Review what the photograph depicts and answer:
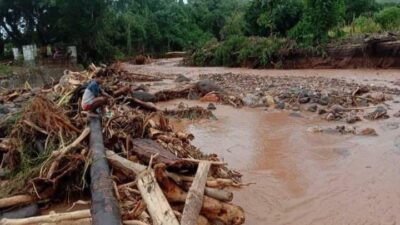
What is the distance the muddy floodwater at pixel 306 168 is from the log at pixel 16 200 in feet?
8.67

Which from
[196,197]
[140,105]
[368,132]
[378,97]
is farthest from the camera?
[378,97]

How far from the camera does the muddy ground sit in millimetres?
5461

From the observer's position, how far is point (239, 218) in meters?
4.70

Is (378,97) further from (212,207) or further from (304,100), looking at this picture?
(212,207)

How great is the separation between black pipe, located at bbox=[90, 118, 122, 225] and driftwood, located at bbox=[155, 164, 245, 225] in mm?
589

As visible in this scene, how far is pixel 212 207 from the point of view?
462 centimetres

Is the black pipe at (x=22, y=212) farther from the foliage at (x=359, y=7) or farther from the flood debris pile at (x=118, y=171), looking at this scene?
the foliage at (x=359, y=7)

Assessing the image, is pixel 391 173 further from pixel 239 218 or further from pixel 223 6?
pixel 223 6

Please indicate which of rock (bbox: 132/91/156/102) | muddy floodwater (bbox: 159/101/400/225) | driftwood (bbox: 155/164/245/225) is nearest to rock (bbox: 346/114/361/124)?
muddy floodwater (bbox: 159/101/400/225)

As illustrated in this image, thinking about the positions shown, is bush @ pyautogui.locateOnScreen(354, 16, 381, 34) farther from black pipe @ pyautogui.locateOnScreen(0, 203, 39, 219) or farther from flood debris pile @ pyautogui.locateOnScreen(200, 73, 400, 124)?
black pipe @ pyautogui.locateOnScreen(0, 203, 39, 219)

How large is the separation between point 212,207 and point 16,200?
228 centimetres

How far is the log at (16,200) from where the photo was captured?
15.7 ft

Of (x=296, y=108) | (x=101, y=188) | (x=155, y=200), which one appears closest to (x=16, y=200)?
(x=101, y=188)

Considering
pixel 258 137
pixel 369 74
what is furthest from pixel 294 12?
pixel 258 137
